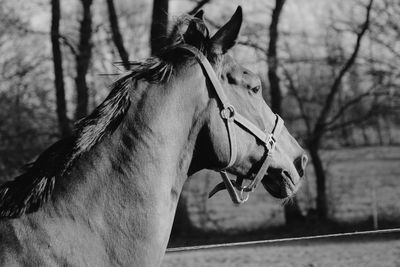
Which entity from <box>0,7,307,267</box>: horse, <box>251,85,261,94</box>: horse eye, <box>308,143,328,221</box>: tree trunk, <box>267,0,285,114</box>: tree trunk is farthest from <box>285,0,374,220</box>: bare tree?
<box>0,7,307,267</box>: horse

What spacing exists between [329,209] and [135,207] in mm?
15761

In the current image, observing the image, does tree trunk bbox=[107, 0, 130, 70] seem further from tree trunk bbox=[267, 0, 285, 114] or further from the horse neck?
the horse neck

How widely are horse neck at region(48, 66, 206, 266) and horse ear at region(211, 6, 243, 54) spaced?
0.25 metres

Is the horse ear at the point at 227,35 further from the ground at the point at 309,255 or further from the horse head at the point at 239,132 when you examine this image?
the ground at the point at 309,255

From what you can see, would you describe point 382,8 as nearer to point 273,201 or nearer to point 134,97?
point 273,201

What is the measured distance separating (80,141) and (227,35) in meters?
0.97

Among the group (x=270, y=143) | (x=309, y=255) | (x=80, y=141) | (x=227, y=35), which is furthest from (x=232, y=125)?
(x=309, y=255)

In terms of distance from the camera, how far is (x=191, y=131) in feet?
10.0

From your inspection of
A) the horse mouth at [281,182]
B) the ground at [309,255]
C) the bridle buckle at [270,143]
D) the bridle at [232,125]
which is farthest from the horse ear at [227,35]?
the ground at [309,255]

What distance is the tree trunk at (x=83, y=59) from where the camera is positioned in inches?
664

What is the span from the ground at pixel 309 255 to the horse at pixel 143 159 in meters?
6.73

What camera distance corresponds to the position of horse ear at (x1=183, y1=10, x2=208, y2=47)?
10.5 ft

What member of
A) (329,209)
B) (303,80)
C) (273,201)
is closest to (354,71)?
(303,80)

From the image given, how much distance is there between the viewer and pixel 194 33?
3.23 m
